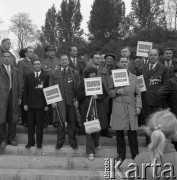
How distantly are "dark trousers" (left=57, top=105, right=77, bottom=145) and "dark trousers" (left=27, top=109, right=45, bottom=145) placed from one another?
1.27 feet

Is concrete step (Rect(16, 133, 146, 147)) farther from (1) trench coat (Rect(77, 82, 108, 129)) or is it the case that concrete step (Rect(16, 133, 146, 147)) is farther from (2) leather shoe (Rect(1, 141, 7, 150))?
(1) trench coat (Rect(77, 82, 108, 129))

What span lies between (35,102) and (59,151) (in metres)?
1.18

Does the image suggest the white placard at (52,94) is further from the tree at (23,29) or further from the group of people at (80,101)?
the tree at (23,29)

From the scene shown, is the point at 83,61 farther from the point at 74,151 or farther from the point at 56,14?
the point at 56,14

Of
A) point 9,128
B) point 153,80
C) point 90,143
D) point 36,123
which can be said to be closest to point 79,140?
point 90,143

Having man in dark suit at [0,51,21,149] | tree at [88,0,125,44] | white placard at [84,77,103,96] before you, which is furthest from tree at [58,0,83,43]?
white placard at [84,77,103,96]

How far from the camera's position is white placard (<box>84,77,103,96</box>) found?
6.57 meters

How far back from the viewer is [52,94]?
6.72 meters

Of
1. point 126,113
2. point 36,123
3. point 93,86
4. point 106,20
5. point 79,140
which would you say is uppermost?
point 106,20

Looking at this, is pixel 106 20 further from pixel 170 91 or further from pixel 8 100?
pixel 170 91

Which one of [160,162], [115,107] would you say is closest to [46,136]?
[115,107]

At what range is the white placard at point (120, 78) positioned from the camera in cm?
647

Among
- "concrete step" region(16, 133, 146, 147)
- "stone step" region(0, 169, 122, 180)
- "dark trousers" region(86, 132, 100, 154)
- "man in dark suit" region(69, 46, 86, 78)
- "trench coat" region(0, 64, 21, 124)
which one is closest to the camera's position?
"stone step" region(0, 169, 122, 180)

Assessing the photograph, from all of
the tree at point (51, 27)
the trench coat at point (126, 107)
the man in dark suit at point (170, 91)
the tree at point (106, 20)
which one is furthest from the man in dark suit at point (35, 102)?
the tree at point (51, 27)
